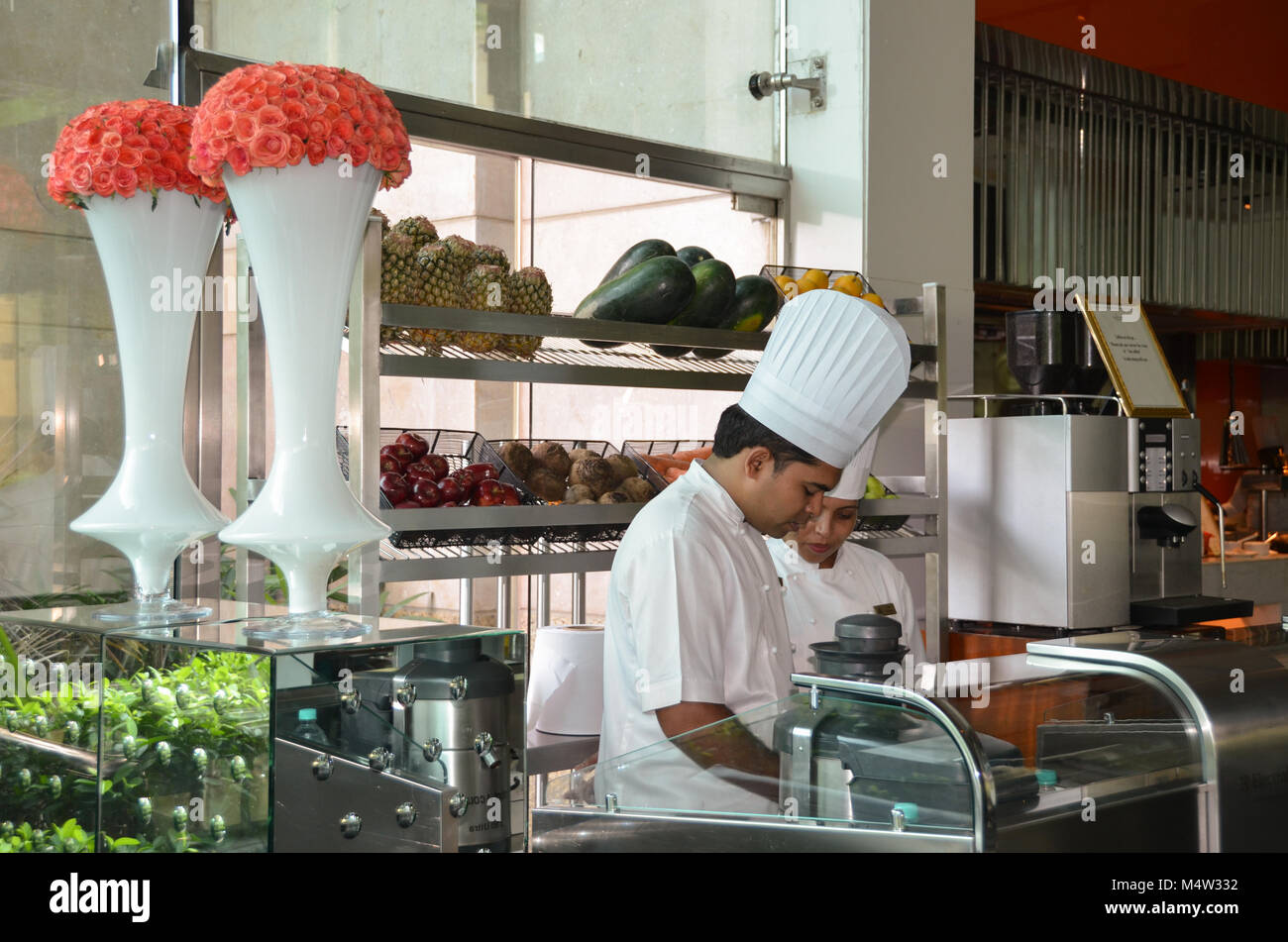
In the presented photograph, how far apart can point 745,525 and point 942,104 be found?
7.83 ft

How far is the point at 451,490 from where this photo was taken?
245 cm

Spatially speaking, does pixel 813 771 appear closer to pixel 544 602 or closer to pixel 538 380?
pixel 538 380

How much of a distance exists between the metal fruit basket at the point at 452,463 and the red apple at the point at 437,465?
0.07m

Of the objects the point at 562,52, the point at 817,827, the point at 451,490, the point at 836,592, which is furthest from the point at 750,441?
the point at 562,52

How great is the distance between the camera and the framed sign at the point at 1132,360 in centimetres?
355

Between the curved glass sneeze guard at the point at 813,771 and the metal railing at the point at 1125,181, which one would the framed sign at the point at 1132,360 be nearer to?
the metal railing at the point at 1125,181

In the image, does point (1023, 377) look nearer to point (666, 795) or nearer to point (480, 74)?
point (480, 74)

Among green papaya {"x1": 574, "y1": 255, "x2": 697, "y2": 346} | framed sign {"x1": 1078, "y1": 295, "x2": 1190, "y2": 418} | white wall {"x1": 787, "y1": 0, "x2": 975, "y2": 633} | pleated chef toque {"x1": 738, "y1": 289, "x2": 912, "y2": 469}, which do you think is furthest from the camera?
white wall {"x1": 787, "y1": 0, "x2": 975, "y2": 633}

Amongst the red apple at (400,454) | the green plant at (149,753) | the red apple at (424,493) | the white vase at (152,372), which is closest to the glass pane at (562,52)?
the red apple at (400,454)

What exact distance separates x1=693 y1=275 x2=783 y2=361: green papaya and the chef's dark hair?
0.90m

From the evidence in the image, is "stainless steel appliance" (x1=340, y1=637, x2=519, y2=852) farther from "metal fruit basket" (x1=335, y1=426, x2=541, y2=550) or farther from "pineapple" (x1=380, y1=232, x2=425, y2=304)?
"pineapple" (x1=380, y1=232, x2=425, y2=304)

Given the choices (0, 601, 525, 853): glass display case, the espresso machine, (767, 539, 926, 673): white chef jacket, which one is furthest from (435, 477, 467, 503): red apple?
the espresso machine

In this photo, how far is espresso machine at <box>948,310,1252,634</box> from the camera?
3.36m
